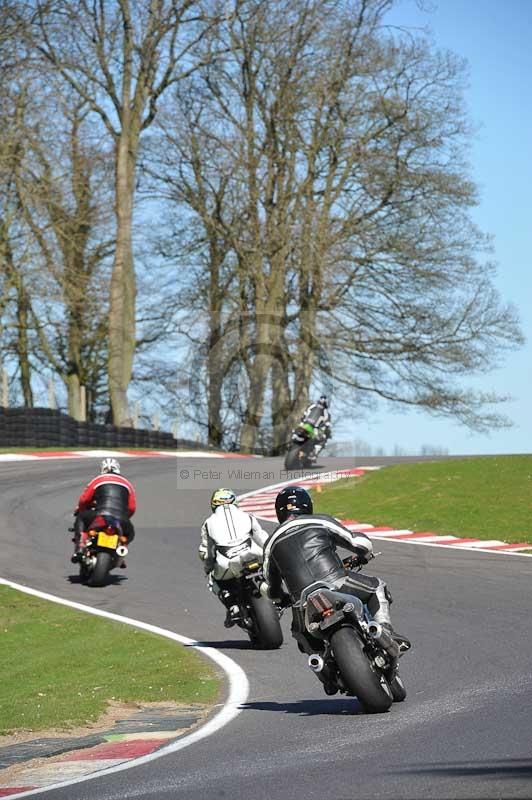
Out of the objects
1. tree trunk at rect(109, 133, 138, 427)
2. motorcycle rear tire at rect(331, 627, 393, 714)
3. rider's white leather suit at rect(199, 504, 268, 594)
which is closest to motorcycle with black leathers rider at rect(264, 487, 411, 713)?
motorcycle rear tire at rect(331, 627, 393, 714)

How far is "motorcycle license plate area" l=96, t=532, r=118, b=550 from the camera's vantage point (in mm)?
15969

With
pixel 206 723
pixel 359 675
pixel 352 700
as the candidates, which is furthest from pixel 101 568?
pixel 359 675

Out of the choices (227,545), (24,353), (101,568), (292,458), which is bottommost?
(101,568)

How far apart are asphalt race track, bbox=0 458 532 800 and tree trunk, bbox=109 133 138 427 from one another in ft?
74.7

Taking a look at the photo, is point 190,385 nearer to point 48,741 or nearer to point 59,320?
point 59,320

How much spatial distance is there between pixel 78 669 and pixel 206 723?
337cm

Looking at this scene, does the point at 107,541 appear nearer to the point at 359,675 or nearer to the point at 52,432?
the point at 359,675

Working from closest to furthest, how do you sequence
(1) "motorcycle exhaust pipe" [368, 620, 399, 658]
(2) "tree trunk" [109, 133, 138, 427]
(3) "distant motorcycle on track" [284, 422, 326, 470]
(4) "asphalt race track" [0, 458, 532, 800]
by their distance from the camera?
(4) "asphalt race track" [0, 458, 532, 800]
(1) "motorcycle exhaust pipe" [368, 620, 399, 658]
(3) "distant motorcycle on track" [284, 422, 326, 470]
(2) "tree trunk" [109, 133, 138, 427]

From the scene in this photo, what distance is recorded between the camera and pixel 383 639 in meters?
8.17

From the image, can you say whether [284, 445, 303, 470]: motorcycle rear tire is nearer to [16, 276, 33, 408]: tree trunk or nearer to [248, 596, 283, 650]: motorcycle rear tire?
[248, 596, 283, 650]: motorcycle rear tire

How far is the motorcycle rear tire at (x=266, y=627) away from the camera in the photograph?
11711 mm

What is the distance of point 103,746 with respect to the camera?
778 cm

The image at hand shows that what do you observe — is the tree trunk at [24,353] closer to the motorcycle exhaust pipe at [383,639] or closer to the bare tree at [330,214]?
the bare tree at [330,214]

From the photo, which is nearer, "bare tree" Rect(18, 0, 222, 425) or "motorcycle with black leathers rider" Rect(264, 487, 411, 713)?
"motorcycle with black leathers rider" Rect(264, 487, 411, 713)
